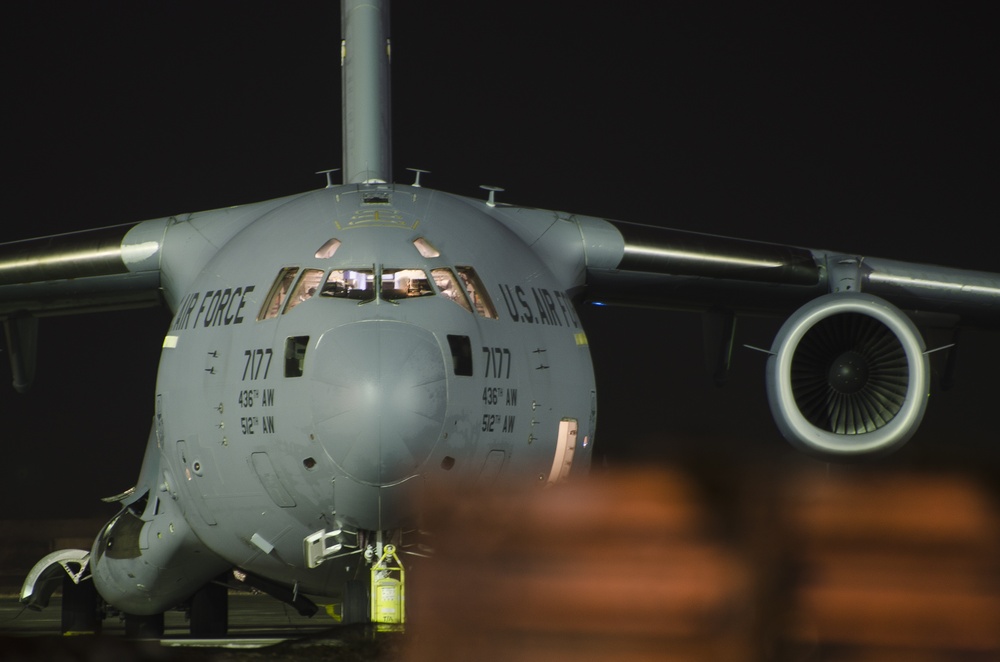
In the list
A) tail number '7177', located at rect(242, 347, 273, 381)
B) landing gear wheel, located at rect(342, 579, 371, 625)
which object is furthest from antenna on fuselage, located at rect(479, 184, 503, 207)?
landing gear wheel, located at rect(342, 579, 371, 625)

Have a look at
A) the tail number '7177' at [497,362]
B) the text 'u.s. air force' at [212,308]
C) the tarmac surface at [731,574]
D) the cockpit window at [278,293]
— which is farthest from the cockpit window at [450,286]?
the tarmac surface at [731,574]

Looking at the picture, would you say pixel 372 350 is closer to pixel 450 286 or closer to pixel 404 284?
pixel 404 284

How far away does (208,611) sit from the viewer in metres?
10.9

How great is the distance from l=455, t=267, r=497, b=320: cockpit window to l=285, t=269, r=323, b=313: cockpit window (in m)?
0.81

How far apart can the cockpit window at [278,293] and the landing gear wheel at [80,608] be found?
4930mm

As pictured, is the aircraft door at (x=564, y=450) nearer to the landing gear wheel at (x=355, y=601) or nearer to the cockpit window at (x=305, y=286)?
the landing gear wheel at (x=355, y=601)

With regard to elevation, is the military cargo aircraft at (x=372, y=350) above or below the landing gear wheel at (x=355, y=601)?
above

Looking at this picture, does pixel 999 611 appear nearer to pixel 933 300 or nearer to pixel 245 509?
pixel 245 509

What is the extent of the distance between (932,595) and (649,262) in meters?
7.23

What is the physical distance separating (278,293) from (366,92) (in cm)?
326

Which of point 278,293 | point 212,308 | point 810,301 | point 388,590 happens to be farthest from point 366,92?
point 388,590

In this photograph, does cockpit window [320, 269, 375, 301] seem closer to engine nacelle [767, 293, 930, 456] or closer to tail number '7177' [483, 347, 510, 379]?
tail number '7177' [483, 347, 510, 379]

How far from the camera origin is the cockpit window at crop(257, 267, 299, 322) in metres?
7.95

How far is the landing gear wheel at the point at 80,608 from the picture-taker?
11.8m
